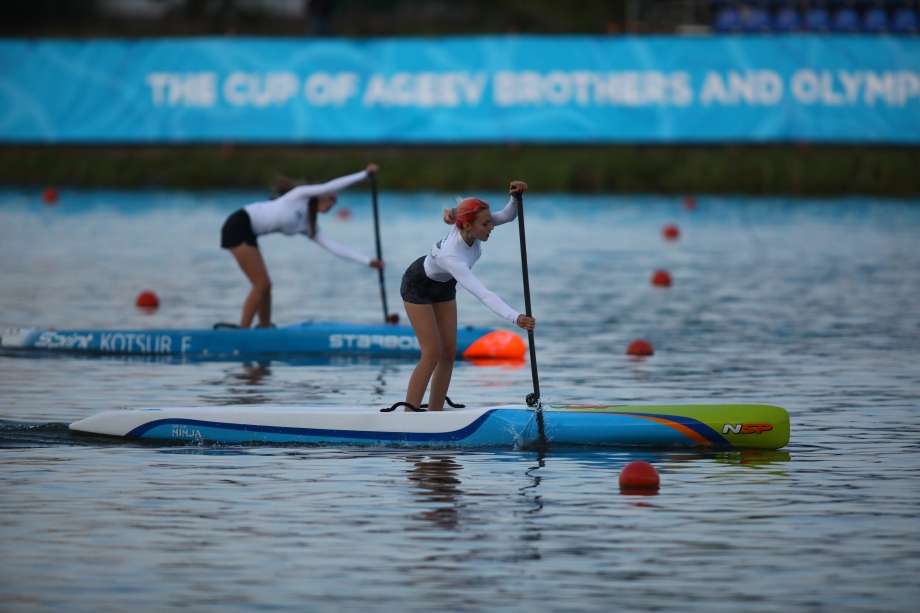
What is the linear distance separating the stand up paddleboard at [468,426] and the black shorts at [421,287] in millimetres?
806

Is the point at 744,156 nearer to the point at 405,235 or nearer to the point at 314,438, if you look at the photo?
the point at 405,235

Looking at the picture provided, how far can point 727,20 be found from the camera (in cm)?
3834

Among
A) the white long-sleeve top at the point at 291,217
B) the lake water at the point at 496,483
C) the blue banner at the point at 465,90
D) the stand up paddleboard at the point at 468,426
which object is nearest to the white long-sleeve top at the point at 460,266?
the stand up paddleboard at the point at 468,426

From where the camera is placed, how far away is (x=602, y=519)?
9172mm

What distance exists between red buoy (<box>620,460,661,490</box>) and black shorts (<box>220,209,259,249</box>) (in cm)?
721

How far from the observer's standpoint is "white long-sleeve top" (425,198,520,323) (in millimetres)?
10820

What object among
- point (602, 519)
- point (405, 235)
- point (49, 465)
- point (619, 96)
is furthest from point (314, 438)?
point (619, 96)

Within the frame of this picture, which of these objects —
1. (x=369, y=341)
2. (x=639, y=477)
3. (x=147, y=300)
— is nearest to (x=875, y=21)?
(x=147, y=300)

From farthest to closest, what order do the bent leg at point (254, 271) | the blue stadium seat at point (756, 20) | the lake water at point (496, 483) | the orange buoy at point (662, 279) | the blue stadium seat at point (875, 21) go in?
the blue stadium seat at point (756, 20)
the blue stadium seat at point (875, 21)
the orange buoy at point (662, 279)
the bent leg at point (254, 271)
the lake water at point (496, 483)

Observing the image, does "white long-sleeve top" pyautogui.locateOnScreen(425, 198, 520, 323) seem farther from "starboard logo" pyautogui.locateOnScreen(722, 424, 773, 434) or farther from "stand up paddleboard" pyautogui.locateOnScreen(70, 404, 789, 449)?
"starboard logo" pyautogui.locateOnScreen(722, 424, 773, 434)

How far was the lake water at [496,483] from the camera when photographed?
7816 millimetres

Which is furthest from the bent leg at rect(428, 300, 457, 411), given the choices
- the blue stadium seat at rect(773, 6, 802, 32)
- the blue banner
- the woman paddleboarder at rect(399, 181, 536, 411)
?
the blue stadium seat at rect(773, 6, 802, 32)

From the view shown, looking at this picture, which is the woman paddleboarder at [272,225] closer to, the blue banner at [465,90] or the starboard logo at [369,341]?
the starboard logo at [369,341]

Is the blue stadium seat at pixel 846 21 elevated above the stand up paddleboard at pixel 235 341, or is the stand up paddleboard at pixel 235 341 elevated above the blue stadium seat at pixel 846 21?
the blue stadium seat at pixel 846 21
